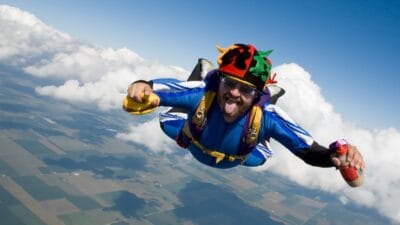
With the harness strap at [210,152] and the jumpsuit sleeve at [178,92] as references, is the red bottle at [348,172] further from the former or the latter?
the jumpsuit sleeve at [178,92]

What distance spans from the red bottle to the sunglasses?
113cm

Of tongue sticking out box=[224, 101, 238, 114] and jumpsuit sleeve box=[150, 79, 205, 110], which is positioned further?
tongue sticking out box=[224, 101, 238, 114]

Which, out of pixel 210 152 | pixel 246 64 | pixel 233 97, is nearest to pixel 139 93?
pixel 233 97

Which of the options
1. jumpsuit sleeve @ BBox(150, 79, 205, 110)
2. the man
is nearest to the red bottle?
the man

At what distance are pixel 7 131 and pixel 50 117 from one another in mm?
52035

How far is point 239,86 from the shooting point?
372 centimetres

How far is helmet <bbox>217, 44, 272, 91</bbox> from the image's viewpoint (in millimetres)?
3664

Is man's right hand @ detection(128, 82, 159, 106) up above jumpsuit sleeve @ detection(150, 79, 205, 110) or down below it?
below

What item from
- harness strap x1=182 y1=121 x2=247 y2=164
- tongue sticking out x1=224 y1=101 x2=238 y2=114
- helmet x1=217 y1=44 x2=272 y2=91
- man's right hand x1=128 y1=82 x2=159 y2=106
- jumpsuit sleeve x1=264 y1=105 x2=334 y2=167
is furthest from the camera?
harness strap x1=182 y1=121 x2=247 y2=164

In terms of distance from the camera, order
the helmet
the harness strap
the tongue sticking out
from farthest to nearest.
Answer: the harness strap < the tongue sticking out < the helmet

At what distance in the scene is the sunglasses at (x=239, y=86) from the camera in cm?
371

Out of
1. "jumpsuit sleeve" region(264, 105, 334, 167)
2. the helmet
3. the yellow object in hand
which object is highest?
the helmet

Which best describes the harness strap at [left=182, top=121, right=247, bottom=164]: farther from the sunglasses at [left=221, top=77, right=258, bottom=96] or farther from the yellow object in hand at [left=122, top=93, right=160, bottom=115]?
the yellow object in hand at [left=122, top=93, right=160, bottom=115]

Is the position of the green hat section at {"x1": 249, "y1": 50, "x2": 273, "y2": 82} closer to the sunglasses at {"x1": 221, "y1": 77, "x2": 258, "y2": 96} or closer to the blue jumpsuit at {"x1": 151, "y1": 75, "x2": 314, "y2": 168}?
the sunglasses at {"x1": 221, "y1": 77, "x2": 258, "y2": 96}
